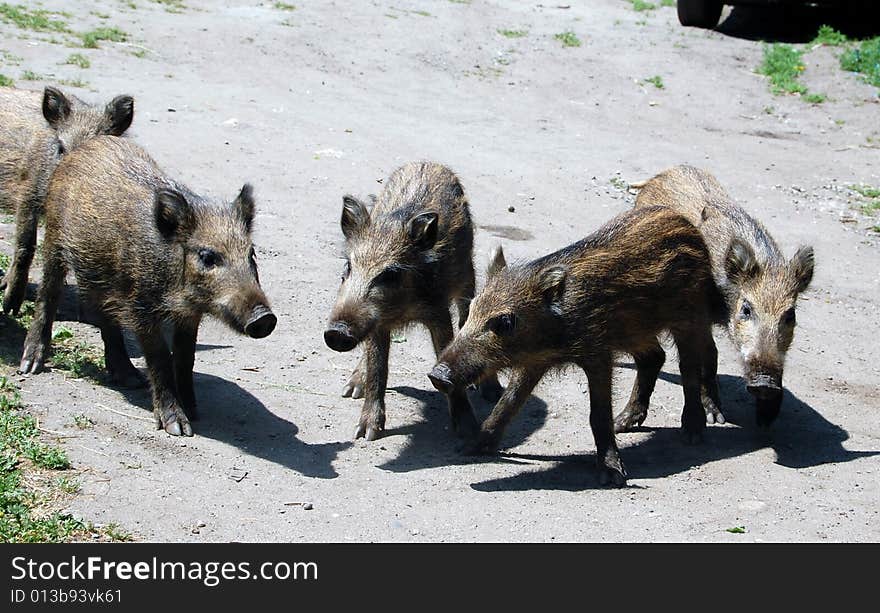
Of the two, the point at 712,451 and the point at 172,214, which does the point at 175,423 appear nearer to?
the point at 172,214

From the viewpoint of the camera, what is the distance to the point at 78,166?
7445 millimetres

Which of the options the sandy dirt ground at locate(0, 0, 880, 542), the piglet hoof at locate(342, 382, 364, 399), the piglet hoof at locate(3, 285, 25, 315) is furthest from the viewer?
the piglet hoof at locate(3, 285, 25, 315)

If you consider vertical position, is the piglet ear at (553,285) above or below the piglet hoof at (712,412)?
above

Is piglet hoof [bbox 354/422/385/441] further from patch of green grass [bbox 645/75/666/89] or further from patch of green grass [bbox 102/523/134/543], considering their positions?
patch of green grass [bbox 645/75/666/89]

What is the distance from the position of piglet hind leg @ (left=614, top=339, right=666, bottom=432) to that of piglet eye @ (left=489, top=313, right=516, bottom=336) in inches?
52.4

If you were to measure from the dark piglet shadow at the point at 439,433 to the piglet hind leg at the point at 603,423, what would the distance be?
1.81ft

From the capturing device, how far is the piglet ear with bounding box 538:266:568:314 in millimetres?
6688

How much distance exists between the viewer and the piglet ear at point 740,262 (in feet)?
24.3

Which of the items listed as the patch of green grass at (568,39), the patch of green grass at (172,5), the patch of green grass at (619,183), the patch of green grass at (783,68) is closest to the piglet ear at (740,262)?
the patch of green grass at (619,183)

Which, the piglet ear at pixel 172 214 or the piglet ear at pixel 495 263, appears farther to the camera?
the piglet ear at pixel 495 263

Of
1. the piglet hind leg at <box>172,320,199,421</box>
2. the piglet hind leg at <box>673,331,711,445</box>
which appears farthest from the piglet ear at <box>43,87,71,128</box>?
the piglet hind leg at <box>673,331,711,445</box>

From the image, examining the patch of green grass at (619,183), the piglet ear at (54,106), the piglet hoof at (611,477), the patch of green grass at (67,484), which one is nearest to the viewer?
the patch of green grass at (67,484)

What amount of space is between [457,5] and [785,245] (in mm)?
10230

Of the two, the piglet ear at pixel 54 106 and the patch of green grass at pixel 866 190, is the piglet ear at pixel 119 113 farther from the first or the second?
the patch of green grass at pixel 866 190
